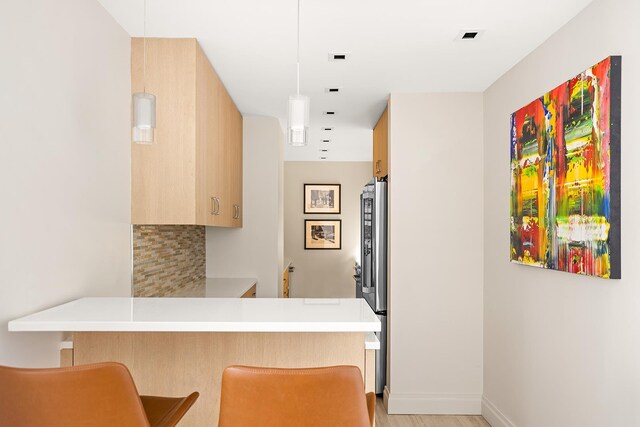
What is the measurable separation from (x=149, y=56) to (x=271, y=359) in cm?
186

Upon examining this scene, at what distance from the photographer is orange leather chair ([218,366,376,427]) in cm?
149

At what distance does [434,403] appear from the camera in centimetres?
411

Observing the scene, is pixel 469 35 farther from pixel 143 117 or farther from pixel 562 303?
pixel 143 117

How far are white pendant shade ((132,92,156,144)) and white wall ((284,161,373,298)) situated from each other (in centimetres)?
613

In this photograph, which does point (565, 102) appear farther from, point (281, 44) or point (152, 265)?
point (152, 265)

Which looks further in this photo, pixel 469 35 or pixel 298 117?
Result: pixel 469 35

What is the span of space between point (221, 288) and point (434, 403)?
1868 mm

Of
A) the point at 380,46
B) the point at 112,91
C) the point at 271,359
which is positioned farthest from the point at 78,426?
the point at 380,46

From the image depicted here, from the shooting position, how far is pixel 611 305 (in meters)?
2.35

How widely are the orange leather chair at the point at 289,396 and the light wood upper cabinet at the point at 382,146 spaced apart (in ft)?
10.4

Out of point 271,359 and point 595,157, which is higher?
point 595,157

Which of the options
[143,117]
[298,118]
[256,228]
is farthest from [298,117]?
[256,228]

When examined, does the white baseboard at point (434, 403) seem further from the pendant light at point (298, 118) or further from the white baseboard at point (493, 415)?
the pendant light at point (298, 118)

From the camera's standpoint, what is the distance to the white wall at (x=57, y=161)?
1856 millimetres
